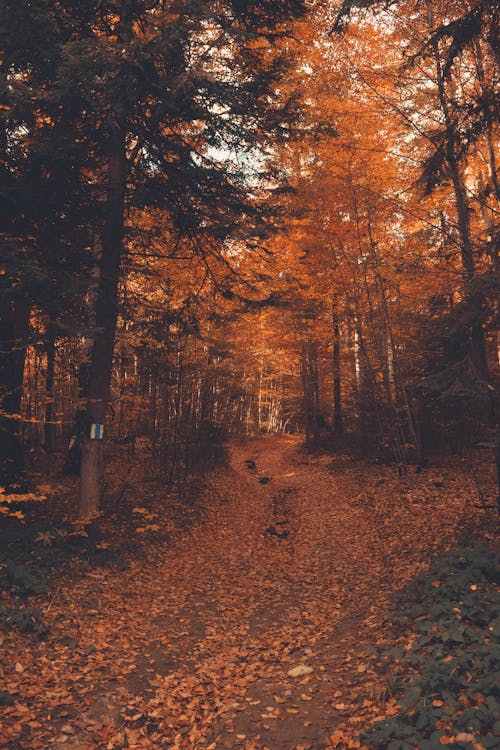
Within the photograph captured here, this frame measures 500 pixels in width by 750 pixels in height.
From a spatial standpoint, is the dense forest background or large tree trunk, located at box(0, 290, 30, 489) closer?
the dense forest background

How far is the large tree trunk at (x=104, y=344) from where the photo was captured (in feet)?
28.3

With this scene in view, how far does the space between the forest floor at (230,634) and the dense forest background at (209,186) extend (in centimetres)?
199

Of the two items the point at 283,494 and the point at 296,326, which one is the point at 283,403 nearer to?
the point at 296,326

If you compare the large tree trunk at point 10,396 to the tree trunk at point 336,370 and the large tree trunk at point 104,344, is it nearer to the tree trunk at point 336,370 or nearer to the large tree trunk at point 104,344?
the large tree trunk at point 104,344

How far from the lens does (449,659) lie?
4.46 metres

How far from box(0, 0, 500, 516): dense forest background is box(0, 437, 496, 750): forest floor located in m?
1.99

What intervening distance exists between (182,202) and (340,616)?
7.57 meters

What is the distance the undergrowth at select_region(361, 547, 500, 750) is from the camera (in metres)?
3.59

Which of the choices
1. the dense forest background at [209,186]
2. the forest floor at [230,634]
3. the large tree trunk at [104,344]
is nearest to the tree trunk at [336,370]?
the dense forest background at [209,186]

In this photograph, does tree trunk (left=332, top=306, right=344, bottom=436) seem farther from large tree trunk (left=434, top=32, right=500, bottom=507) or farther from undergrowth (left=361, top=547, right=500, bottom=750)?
undergrowth (left=361, top=547, right=500, bottom=750)

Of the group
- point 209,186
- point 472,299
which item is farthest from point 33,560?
point 472,299

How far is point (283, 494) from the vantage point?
1562cm

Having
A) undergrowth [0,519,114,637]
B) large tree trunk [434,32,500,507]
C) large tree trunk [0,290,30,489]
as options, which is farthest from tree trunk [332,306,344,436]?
undergrowth [0,519,114,637]

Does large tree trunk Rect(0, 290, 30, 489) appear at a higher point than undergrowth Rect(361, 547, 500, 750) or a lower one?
higher
